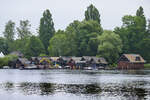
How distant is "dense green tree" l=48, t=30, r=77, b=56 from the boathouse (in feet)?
73.5

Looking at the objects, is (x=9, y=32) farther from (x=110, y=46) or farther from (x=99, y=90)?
(x=99, y=90)

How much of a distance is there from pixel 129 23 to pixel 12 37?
222ft

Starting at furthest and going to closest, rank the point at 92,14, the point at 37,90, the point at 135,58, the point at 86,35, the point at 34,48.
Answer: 1. the point at 92,14
2. the point at 34,48
3. the point at 86,35
4. the point at 135,58
5. the point at 37,90

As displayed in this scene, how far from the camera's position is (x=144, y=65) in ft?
427

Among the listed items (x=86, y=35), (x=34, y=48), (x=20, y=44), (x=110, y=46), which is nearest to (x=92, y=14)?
(x=86, y=35)

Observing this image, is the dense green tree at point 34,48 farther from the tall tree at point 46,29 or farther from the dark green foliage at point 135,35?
the dark green foliage at point 135,35

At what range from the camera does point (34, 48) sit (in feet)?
489

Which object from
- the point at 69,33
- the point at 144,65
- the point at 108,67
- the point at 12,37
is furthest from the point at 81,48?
the point at 12,37

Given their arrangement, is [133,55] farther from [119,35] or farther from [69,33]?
[69,33]

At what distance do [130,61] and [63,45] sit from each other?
30.1 metres

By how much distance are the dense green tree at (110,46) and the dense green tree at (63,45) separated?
15.5m

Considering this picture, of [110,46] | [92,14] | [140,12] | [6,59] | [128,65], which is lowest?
[128,65]

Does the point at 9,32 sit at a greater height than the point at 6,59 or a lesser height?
greater

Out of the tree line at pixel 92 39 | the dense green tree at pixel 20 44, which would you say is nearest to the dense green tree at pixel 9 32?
the dense green tree at pixel 20 44
